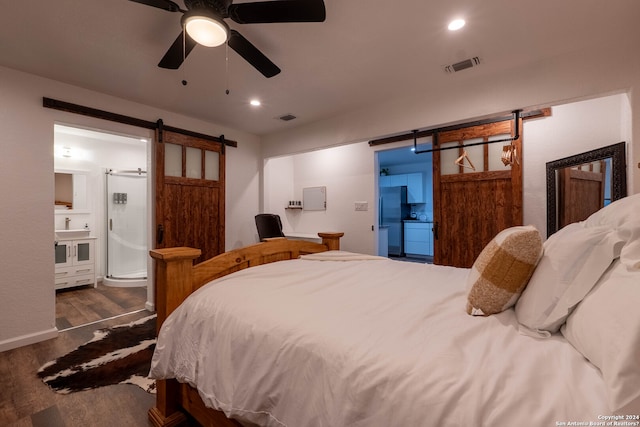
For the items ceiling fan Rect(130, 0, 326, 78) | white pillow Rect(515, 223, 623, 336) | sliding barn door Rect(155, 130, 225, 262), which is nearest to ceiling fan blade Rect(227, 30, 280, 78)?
ceiling fan Rect(130, 0, 326, 78)

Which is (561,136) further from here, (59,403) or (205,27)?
(59,403)

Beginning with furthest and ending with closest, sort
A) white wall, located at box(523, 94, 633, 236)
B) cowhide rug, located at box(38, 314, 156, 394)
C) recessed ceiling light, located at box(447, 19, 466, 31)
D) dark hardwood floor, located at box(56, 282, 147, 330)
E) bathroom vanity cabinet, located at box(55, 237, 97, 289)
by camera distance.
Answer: bathroom vanity cabinet, located at box(55, 237, 97, 289) < dark hardwood floor, located at box(56, 282, 147, 330) < white wall, located at box(523, 94, 633, 236) < cowhide rug, located at box(38, 314, 156, 394) < recessed ceiling light, located at box(447, 19, 466, 31)

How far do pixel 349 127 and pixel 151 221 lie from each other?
269 cm

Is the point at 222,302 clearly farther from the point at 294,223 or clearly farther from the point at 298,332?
the point at 294,223

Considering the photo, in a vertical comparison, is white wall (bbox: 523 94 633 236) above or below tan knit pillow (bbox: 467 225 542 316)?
above

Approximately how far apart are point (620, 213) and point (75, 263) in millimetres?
5761

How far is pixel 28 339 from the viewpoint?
2521 millimetres

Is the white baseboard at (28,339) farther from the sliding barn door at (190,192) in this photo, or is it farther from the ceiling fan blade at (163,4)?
the ceiling fan blade at (163,4)

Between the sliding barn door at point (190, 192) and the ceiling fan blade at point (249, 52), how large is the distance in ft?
6.80

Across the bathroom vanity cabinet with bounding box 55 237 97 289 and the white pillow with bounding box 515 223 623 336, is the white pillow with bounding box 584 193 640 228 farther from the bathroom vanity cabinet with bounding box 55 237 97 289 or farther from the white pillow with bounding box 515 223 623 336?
the bathroom vanity cabinet with bounding box 55 237 97 289

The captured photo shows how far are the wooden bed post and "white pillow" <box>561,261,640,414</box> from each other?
5.10ft

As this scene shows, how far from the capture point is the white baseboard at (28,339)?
7.93 ft

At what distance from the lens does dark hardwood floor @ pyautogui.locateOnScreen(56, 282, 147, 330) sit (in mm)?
3127

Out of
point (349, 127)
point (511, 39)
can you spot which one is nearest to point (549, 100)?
point (511, 39)
